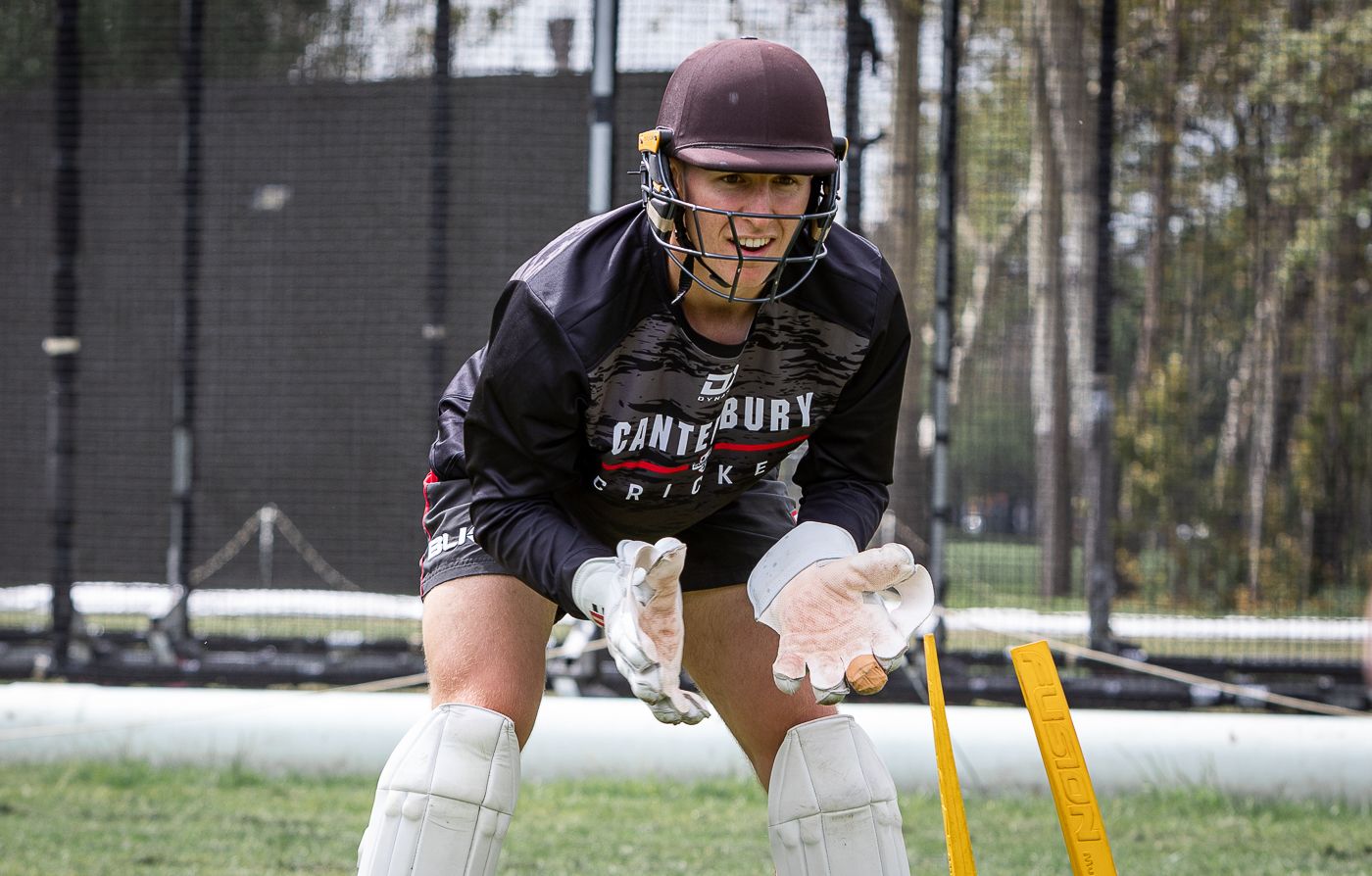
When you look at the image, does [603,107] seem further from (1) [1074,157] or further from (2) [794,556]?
(2) [794,556]

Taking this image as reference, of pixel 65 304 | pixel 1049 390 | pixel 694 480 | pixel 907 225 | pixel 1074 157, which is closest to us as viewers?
pixel 694 480

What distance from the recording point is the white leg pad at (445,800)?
7.18 feet

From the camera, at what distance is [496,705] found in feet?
7.59

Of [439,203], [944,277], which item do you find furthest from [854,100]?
[439,203]

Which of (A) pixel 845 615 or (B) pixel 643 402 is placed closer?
(A) pixel 845 615

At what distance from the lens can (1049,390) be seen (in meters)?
7.09

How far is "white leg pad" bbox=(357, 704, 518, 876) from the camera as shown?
2.19 metres

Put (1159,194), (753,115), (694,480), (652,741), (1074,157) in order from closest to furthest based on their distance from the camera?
(753,115) → (694,480) → (652,741) → (1074,157) → (1159,194)

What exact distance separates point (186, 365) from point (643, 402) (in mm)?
4612

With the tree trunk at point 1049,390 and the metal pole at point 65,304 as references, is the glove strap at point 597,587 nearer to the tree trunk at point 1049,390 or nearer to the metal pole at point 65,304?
the metal pole at point 65,304

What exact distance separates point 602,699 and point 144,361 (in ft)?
21.4

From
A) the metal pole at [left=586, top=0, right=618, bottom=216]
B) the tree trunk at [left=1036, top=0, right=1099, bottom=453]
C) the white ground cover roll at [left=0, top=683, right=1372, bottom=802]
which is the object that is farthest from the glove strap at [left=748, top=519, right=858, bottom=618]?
the tree trunk at [left=1036, top=0, right=1099, bottom=453]

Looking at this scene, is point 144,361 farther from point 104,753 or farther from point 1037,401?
point 1037,401

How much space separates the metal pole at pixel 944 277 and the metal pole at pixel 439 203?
85.8 inches
